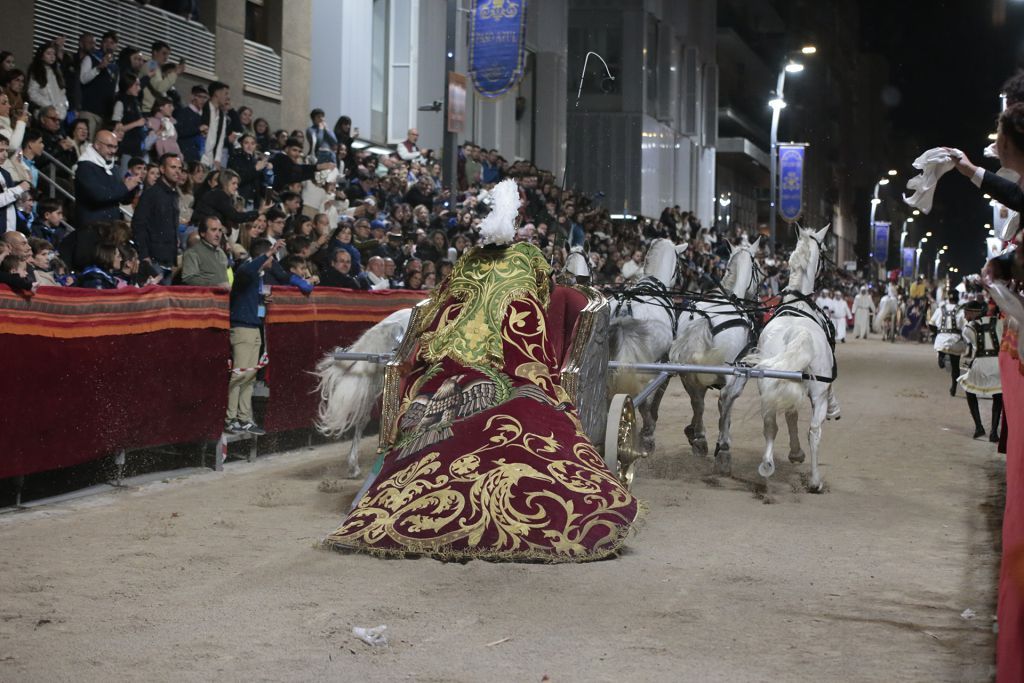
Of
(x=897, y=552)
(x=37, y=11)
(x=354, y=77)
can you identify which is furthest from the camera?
(x=354, y=77)

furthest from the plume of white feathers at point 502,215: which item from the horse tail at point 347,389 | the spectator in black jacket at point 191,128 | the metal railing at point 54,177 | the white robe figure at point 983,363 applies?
the white robe figure at point 983,363

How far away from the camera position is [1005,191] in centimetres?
432

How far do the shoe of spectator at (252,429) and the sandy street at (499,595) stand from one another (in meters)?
0.81

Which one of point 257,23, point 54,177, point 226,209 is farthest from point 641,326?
point 257,23

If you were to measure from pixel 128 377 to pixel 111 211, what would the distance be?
113 inches

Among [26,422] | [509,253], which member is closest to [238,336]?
[26,422]

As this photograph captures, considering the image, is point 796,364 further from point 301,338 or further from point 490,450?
point 301,338

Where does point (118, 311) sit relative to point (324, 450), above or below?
above

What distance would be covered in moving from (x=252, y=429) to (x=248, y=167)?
501 centimetres

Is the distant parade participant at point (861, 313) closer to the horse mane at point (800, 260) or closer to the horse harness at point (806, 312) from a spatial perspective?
the horse mane at point (800, 260)

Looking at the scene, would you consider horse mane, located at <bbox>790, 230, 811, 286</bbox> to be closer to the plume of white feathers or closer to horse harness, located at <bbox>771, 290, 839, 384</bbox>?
horse harness, located at <bbox>771, 290, 839, 384</bbox>

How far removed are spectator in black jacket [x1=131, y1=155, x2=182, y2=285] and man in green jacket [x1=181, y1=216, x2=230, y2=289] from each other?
1.75ft

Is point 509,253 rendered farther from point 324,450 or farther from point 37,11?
point 37,11

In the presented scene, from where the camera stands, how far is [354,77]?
72.2 feet
